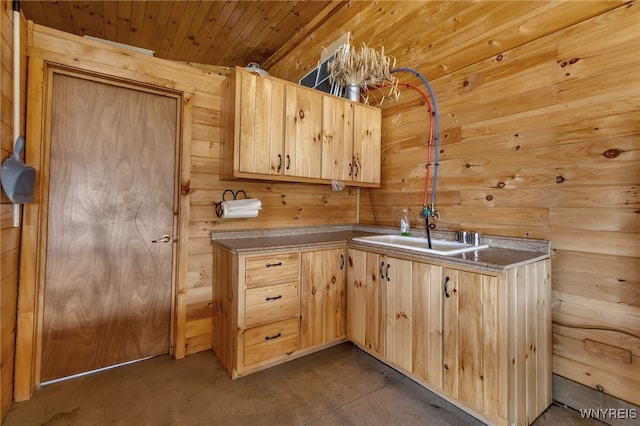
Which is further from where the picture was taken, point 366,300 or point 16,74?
point 366,300

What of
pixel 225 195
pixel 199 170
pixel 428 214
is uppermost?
pixel 199 170

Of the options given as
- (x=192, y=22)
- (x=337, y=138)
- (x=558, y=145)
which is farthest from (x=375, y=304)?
(x=192, y=22)

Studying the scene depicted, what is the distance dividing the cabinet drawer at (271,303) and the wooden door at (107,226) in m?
0.74

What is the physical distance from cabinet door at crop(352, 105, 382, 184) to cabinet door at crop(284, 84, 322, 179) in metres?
0.38

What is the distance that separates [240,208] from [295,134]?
27.7 inches

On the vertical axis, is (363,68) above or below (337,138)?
above

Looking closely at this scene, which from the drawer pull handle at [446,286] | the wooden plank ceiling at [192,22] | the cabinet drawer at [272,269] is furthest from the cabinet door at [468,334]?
the wooden plank ceiling at [192,22]

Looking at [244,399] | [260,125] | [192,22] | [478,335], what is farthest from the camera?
[192,22]

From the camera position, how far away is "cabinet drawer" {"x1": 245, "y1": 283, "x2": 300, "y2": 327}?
193 centimetres

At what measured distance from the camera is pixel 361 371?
6.63 feet

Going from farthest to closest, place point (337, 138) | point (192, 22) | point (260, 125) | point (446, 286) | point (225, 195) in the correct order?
point (192, 22), point (337, 138), point (225, 195), point (260, 125), point (446, 286)

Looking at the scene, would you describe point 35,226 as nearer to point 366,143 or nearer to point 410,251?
point 410,251

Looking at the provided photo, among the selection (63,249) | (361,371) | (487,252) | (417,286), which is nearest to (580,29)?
(487,252)

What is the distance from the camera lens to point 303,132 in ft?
7.56
